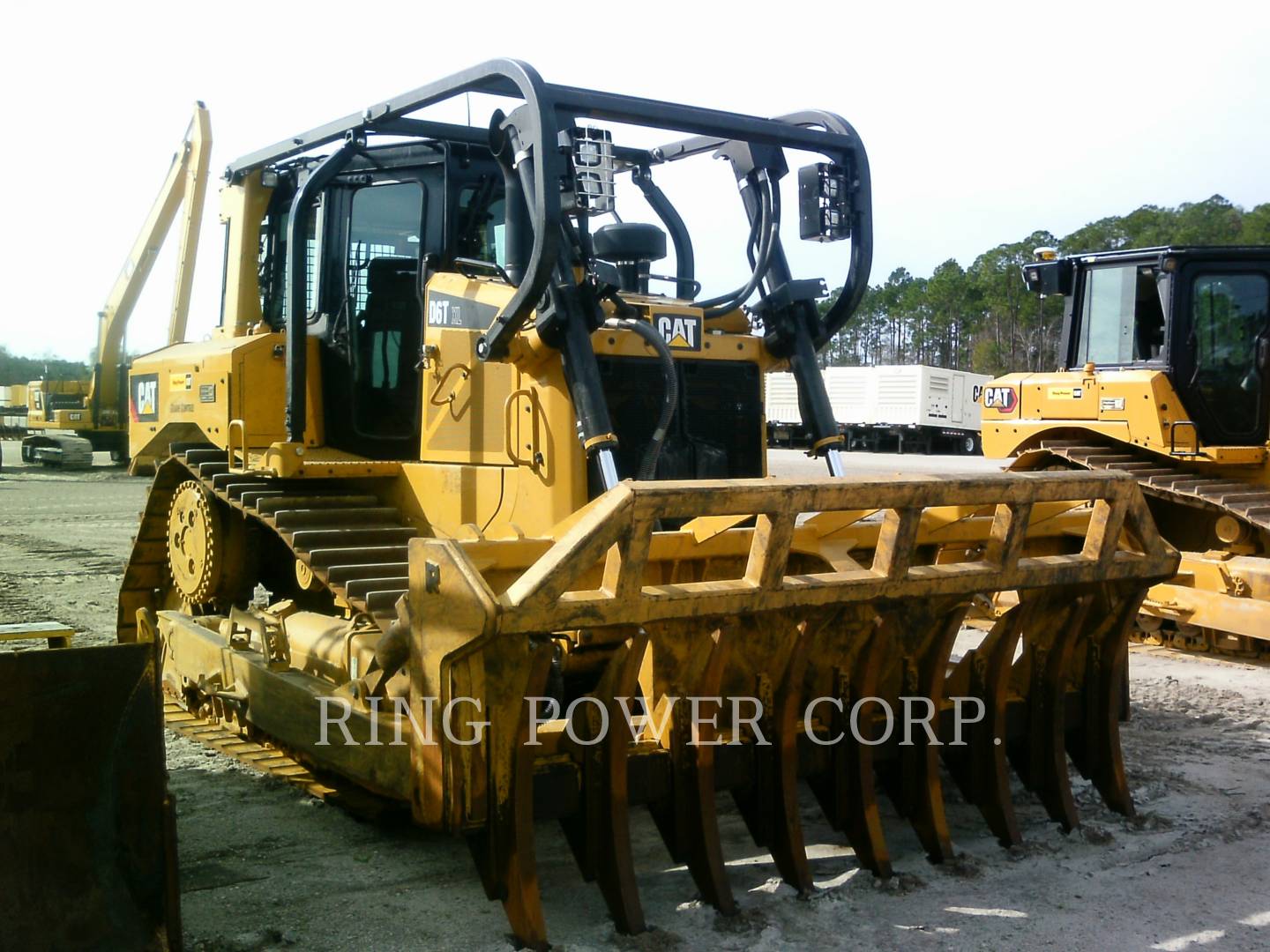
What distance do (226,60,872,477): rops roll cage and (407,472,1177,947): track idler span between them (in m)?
0.74

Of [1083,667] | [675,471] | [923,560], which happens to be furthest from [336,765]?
[1083,667]

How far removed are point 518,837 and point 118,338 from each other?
63.6 feet

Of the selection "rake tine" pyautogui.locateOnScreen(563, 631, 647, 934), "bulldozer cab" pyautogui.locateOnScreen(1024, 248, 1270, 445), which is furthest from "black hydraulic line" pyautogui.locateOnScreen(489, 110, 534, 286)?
"bulldozer cab" pyautogui.locateOnScreen(1024, 248, 1270, 445)

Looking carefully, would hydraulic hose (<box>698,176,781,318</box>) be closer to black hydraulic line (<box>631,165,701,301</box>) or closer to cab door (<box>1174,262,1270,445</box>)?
black hydraulic line (<box>631,165,701,301</box>)

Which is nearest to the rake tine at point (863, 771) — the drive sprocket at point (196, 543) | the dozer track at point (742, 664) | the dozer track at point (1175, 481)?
the dozer track at point (742, 664)

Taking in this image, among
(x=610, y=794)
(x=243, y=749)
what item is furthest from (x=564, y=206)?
(x=243, y=749)

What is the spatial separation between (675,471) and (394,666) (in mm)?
1490

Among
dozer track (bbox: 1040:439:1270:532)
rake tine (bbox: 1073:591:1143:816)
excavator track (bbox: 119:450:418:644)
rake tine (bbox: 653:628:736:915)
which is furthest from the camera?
dozer track (bbox: 1040:439:1270:532)

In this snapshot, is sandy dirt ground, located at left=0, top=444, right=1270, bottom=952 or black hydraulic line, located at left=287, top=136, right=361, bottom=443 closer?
sandy dirt ground, located at left=0, top=444, right=1270, bottom=952

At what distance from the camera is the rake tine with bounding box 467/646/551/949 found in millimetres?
3688

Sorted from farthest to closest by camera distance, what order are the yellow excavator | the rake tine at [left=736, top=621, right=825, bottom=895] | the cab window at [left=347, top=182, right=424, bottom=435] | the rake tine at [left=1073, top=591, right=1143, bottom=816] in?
1. the yellow excavator
2. the cab window at [left=347, top=182, right=424, bottom=435]
3. the rake tine at [left=1073, top=591, right=1143, bottom=816]
4. the rake tine at [left=736, top=621, right=825, bottom=895]

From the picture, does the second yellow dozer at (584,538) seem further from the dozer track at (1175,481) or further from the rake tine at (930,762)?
the dozer track at (1175,481)

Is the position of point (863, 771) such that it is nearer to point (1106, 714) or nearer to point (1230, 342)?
point (1106, 714)

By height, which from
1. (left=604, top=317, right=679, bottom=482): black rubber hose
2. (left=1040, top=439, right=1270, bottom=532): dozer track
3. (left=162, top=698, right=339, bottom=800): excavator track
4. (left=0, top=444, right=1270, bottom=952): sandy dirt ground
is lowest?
(left=0, top=444, right=1270, bottom=952): sandy dirt ground
